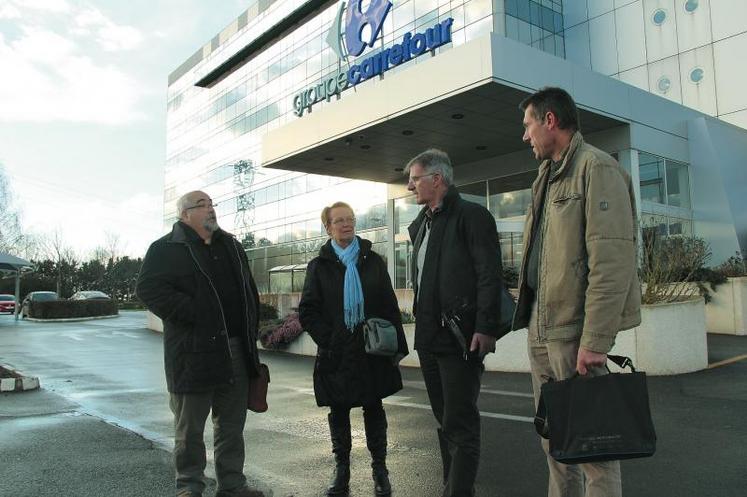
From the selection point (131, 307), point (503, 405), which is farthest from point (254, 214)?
point (503, 405)

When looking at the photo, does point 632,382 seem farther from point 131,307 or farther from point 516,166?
point 131,307

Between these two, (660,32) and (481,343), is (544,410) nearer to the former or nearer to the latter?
(481,343)

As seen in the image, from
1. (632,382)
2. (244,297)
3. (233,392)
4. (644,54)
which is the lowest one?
(233,392)

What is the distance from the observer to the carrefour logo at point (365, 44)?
18609mm

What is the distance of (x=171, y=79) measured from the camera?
6056 centimetres

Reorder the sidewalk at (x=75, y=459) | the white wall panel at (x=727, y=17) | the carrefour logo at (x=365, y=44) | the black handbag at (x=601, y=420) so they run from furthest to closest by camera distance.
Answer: the white wall panel at (x=727, y=17), the carrefour logo at (x=365, y=44), the sidewalk at (x=75, y=459), the black handbag at (x=601, y=420)

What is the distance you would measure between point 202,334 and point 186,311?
18cm

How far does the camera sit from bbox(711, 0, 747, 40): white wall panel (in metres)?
21.5

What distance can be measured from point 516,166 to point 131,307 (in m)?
42.8

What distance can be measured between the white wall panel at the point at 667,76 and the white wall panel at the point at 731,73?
1.40 m

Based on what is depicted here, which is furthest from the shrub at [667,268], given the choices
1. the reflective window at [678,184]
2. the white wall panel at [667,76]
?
the white wall panel at [667,76]

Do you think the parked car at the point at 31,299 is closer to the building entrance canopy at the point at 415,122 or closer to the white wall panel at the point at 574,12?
the building entrance canopy at the point at 415,122

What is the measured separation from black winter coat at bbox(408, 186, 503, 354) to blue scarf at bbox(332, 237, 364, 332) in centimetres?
58

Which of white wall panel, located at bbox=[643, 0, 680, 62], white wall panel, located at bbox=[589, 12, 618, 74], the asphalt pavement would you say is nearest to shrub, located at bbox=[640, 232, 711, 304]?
the asphalt pavement
